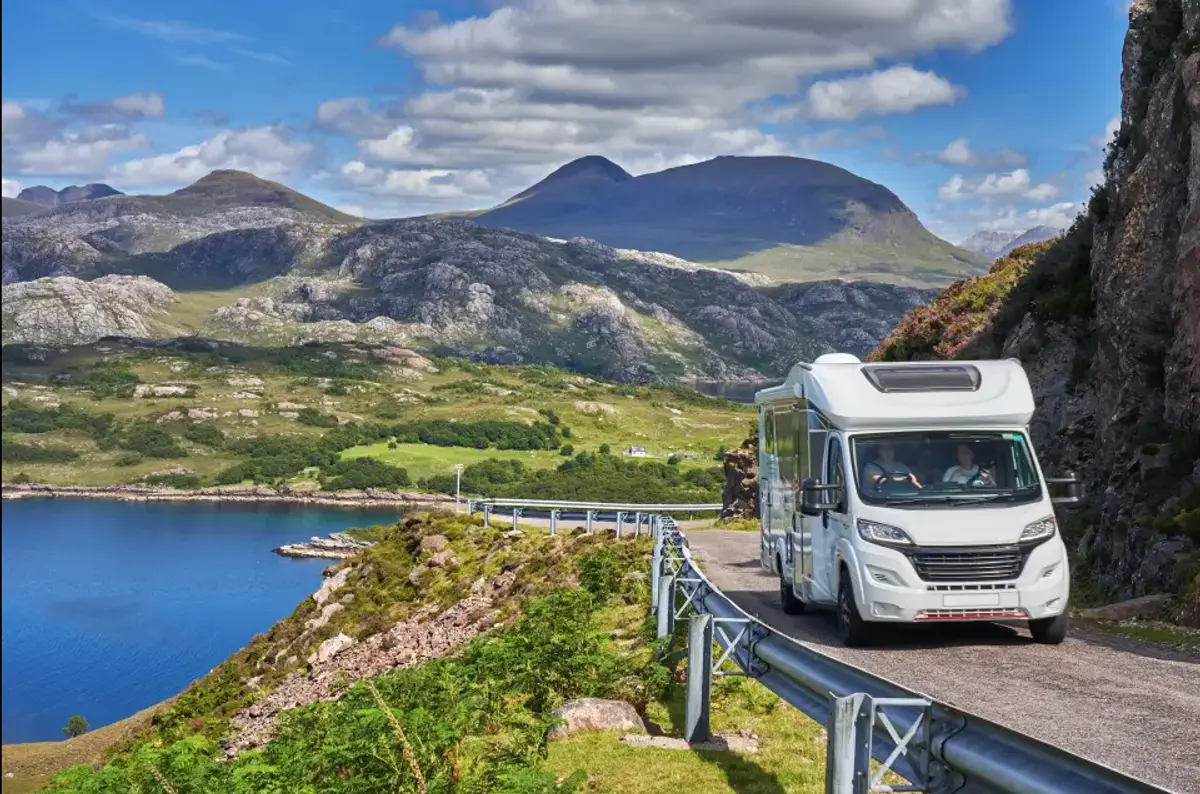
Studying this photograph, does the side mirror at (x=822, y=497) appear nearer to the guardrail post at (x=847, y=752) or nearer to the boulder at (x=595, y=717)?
the boulder at (x=595, y=717)

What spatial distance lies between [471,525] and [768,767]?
1629 inches

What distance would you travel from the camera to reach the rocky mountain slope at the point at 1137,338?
22750 mm

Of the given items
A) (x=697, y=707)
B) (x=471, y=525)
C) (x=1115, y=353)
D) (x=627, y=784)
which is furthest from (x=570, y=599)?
(x=471, y=525)

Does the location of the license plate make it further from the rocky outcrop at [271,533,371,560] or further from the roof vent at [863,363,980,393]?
the rocky outcrop at [271,533,371,560]

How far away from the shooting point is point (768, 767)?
35.7ft

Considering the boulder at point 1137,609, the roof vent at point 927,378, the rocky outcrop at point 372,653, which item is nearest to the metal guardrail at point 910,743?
the roof vent at point 927,378

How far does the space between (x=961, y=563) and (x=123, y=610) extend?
123944 millimetres

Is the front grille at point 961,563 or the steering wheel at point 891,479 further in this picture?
the steering wheel at point 891,479

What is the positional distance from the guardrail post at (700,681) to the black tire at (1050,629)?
5.80 m

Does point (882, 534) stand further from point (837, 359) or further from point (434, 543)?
point (434, 543)

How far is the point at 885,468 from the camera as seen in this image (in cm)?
1612

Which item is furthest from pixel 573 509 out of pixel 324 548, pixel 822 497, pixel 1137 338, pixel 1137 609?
pixel 324 548

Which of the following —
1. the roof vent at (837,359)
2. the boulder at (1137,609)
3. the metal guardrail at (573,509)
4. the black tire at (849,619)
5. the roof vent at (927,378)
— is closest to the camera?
the black tire at (849,619)

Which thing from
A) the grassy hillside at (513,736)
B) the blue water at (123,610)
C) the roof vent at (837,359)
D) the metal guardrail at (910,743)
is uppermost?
the roof vent at (837,359)
